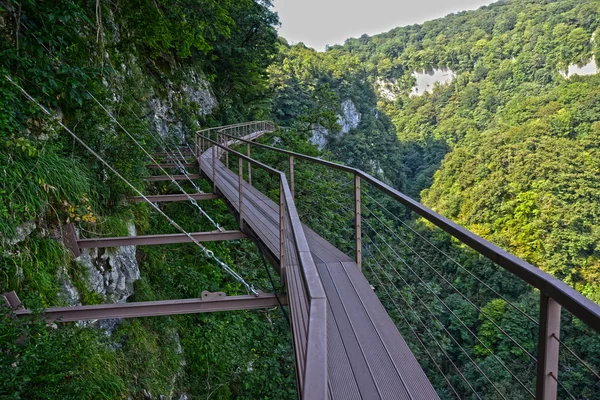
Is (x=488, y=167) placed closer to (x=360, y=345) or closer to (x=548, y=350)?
(x=360, y=345)

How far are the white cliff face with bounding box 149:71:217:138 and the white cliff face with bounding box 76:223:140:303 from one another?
5.35 m

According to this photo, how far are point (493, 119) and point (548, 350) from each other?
244ft

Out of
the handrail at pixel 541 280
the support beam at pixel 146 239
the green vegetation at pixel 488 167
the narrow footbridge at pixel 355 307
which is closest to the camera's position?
the handrail at pixel 541 280

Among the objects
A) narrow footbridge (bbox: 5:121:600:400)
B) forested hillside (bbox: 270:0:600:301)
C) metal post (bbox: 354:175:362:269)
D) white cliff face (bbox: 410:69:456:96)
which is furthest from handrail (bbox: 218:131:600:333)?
white cliff face (bbox: 410:69:456:96)

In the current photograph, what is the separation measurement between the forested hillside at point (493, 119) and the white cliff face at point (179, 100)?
3.90 metres

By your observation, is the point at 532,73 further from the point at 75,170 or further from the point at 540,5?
the point at 75,170

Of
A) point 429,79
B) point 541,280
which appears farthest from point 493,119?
point 541,280

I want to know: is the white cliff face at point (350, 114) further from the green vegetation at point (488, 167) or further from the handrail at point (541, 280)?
the handrail at point (541, 280)

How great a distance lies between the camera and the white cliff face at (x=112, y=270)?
420 cm

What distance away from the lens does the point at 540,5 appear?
9325cm

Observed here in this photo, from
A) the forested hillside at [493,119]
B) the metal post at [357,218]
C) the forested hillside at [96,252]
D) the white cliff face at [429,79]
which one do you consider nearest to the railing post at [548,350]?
the metal post at [357,218]

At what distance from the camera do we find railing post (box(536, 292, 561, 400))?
1.05 m

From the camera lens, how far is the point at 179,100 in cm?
1234

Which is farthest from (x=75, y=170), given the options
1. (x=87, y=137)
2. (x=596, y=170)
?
(x=596, y=170)
